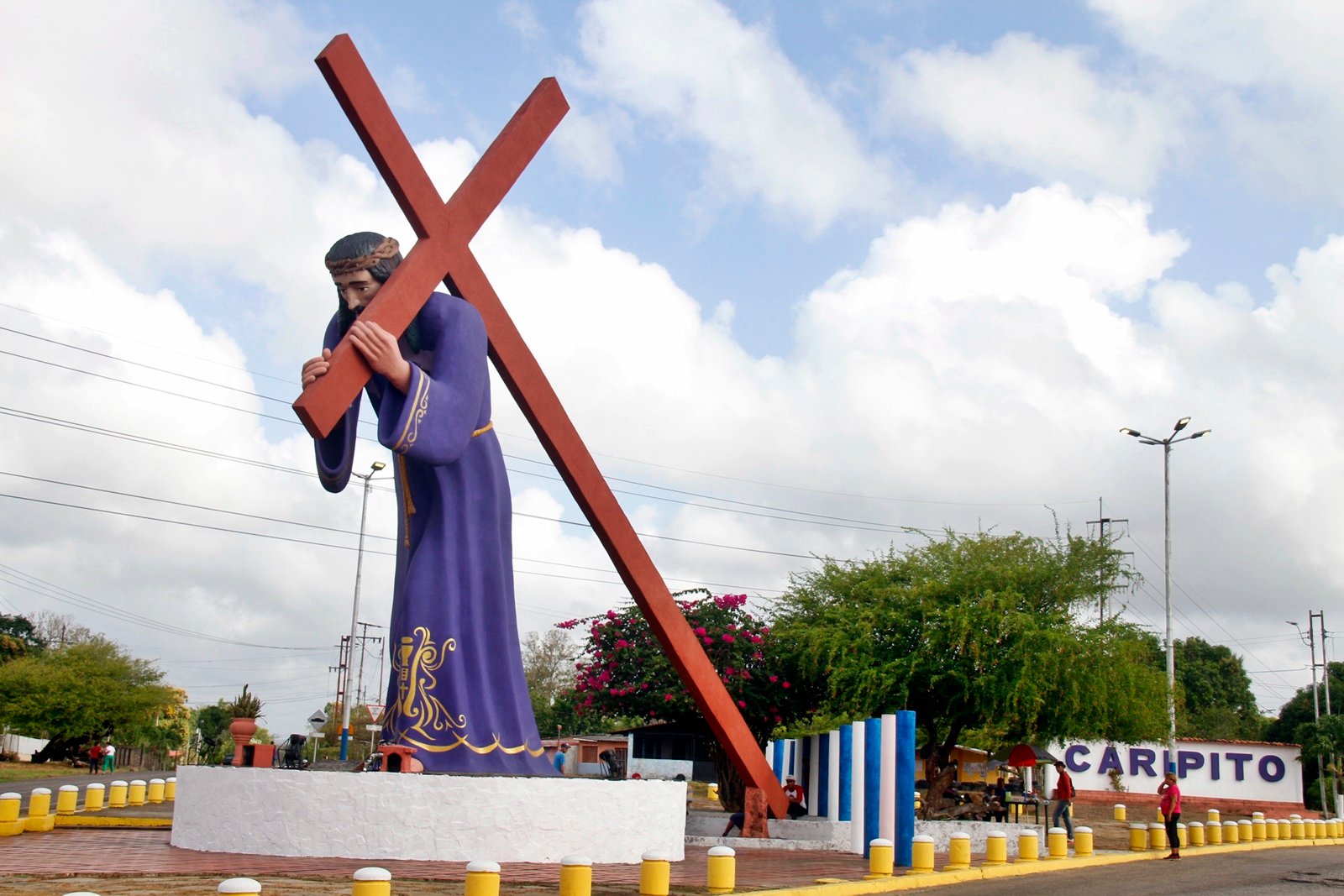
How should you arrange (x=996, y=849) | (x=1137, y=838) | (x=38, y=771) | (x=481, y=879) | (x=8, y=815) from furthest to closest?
(x=38, y=771) < (x=1137, y=838) < (x=996, y=849) < (x=8, y=815) < (x=481, y=879)

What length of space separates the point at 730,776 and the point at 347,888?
46.0 feet

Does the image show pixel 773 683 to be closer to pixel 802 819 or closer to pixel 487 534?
pixel 802 819

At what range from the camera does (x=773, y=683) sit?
23.0m

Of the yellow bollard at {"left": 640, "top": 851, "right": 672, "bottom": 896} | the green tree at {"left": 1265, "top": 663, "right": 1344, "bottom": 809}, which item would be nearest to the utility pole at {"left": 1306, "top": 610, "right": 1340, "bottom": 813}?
the green tree at {"left": 1265, "top": 663, "right": 1344, "bottom": 809}

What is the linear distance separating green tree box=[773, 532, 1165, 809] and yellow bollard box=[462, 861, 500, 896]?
1297cm

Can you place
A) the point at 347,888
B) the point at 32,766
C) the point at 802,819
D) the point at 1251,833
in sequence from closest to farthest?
the point at 347,888, the point at 802,819, the point at 1251,833, the point at 32,766

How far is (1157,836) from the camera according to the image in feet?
66.5

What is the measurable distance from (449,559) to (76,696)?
119ft

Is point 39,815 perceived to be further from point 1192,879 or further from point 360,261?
point 1192,879

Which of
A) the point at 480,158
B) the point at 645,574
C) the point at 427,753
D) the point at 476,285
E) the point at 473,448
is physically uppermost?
the point at 480,158

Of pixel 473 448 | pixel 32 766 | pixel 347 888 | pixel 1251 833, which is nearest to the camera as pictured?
pixel 347 888

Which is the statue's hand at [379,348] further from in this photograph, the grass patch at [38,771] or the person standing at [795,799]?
the grass patch at [38,771]

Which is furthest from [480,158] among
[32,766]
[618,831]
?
[32,766]

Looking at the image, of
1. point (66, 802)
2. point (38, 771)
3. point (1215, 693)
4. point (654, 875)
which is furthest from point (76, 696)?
point (1215, 693)
